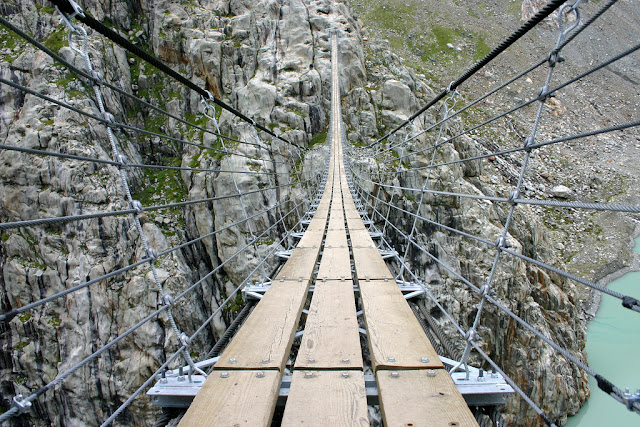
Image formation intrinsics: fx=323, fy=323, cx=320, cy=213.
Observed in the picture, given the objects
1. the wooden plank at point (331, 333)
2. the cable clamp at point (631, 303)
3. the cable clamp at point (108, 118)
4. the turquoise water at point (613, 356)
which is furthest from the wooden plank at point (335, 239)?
the turquoise water at point (613, 356)

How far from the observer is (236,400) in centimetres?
156

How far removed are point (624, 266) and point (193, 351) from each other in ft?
99.3

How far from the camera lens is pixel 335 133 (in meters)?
19.2

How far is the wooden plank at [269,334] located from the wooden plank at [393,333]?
52cm

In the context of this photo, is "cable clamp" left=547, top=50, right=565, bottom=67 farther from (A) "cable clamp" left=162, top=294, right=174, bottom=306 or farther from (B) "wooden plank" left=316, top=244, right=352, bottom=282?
(A) "cable clamp" left=162, top=294, right=174, bottom=306

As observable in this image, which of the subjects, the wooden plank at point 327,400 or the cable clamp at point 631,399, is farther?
the wooden plank at point 327,400

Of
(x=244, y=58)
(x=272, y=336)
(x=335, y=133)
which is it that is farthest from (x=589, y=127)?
(x=272, y=336)

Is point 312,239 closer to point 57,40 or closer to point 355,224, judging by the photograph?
point 355,224

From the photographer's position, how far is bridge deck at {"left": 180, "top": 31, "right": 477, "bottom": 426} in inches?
58.2

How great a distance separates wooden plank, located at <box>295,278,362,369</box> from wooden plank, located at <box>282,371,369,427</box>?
0.30 ft

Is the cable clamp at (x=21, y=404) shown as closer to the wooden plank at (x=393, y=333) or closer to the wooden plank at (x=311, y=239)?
the wooden plank at (x=393, y=333)

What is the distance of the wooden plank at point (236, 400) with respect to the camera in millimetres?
1441

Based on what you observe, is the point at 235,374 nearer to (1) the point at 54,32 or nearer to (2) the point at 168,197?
(2) the point at 168,197

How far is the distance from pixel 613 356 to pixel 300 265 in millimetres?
24002
